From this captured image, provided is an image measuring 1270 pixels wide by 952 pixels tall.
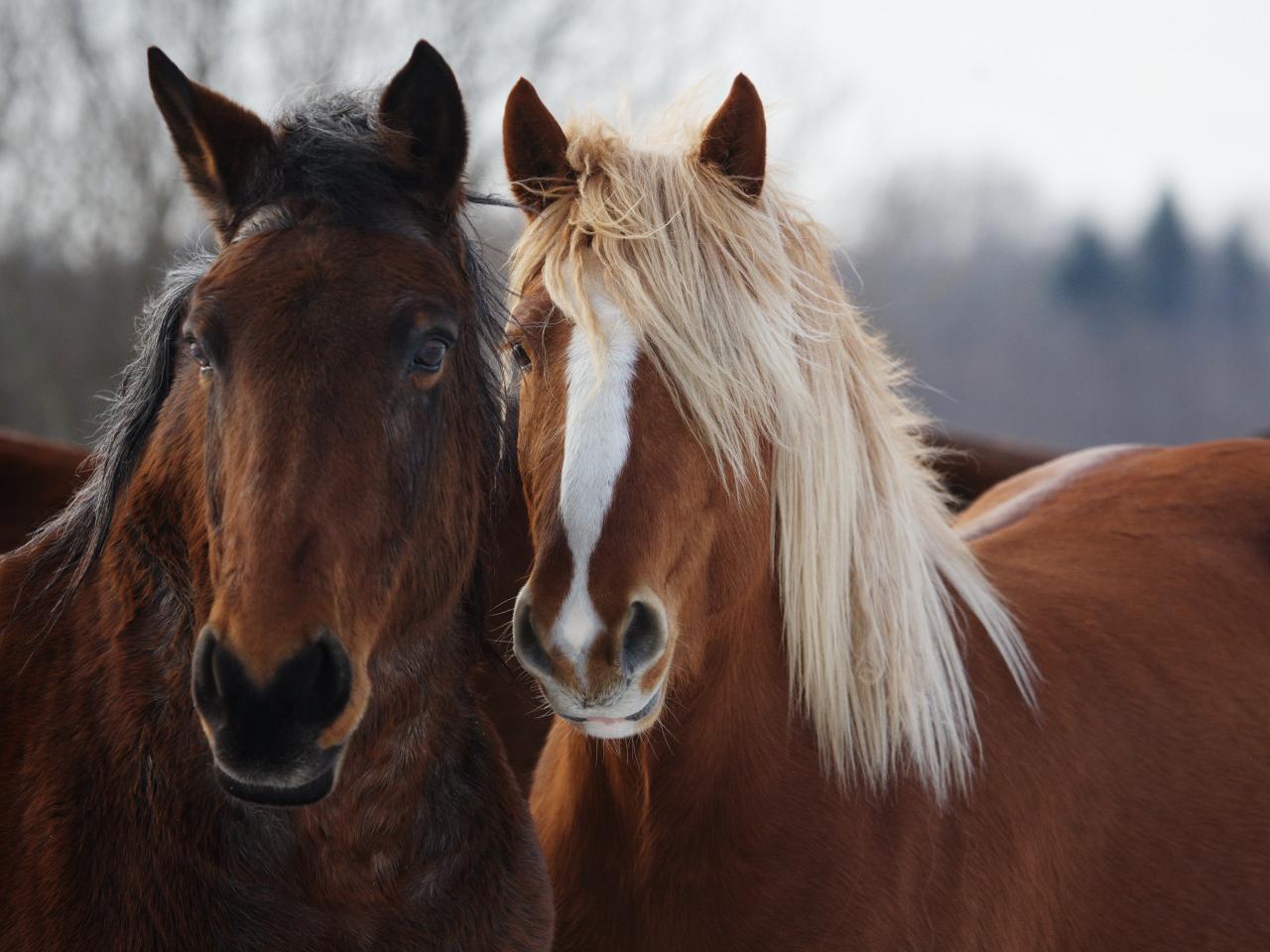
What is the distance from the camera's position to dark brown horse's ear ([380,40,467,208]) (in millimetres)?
2039

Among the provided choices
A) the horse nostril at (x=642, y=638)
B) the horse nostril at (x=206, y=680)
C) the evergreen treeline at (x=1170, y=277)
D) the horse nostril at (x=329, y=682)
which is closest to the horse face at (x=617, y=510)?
the horse nostril at (x=642, y=638)

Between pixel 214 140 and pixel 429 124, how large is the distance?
1.24 feet

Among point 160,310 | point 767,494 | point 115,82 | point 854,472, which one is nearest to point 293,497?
point 160,310

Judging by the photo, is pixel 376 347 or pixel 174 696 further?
pixel 174 696

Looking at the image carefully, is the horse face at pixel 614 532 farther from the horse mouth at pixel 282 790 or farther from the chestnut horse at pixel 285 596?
the horse mouth at pixel 282 790

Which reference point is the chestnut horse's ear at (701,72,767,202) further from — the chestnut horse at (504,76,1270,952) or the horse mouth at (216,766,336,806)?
the horse mouth at (216,766,336,806)

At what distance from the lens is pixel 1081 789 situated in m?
2.67

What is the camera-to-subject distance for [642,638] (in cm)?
195

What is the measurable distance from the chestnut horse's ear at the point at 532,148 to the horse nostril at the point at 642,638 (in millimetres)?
989

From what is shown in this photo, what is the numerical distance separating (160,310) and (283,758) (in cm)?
99

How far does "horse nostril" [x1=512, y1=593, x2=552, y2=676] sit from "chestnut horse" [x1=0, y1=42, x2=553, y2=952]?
0.16 meters

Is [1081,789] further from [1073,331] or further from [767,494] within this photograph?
[1073,331]

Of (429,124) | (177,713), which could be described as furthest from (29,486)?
(429,124)

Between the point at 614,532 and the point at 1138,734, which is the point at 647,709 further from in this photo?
the point at 1138,734
